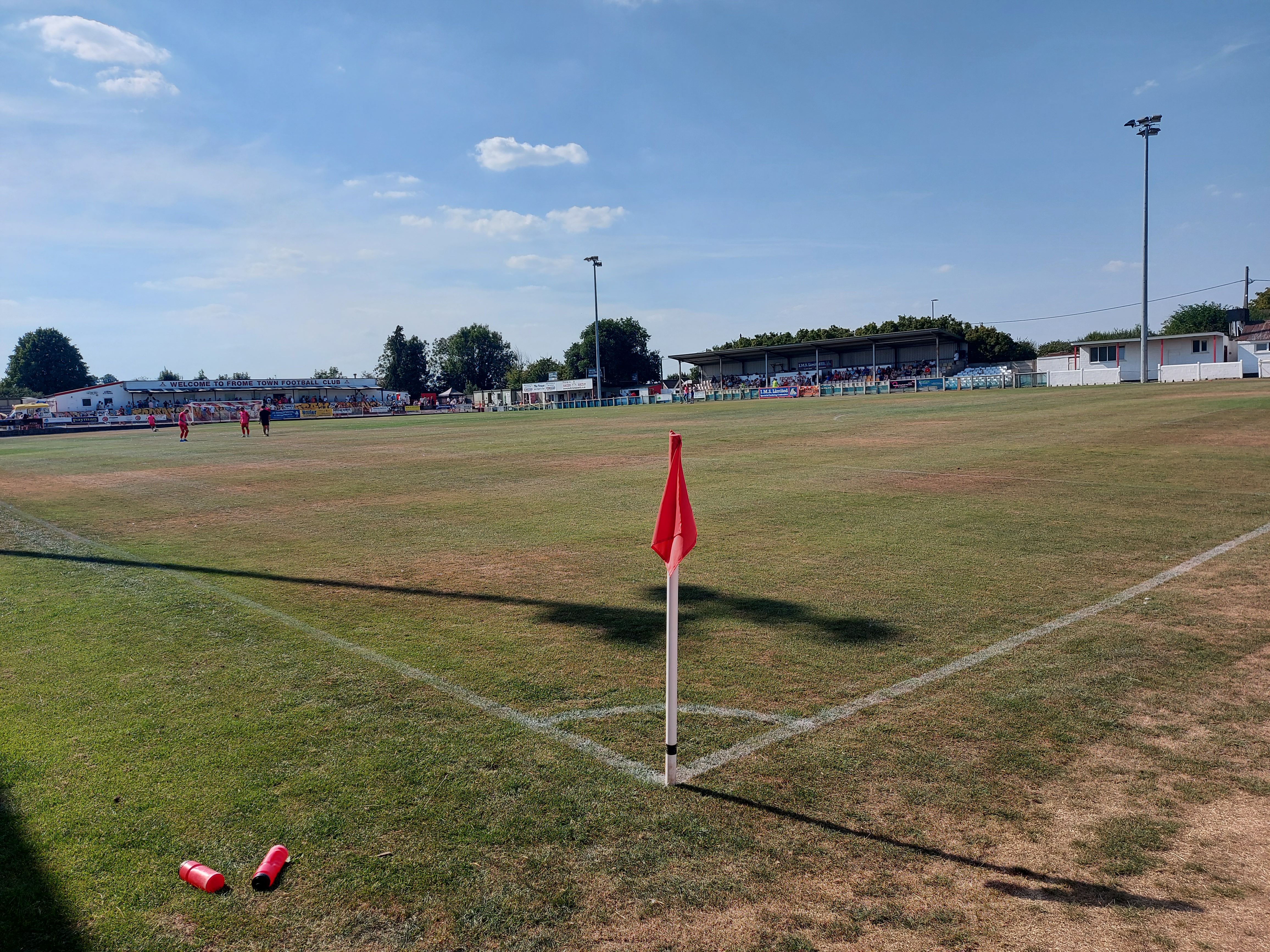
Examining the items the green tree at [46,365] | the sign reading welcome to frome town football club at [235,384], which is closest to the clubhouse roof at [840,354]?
the sign reading welcome to frome town football club at [235,384]

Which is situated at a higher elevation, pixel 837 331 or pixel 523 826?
pixel 837 331

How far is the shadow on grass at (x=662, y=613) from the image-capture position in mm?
6734

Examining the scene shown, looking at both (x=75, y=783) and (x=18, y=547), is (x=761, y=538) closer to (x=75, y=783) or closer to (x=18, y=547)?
(x=75, y=783)

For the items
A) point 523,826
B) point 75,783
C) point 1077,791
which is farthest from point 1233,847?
point 75,783

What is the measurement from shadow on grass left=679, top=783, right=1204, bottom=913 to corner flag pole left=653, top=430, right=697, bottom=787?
0.77m

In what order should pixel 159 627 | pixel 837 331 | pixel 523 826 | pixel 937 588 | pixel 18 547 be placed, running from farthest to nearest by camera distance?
pixel 837 331, pixel 18 547, pixel 937 588, pixel 159 627, pixel 523 826

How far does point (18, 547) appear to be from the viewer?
38.0 feet

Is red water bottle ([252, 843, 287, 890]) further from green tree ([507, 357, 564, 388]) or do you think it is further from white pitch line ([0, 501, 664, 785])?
green tree ([507, 357, 564, 388])

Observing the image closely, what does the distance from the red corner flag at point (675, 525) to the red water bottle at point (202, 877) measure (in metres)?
2.49

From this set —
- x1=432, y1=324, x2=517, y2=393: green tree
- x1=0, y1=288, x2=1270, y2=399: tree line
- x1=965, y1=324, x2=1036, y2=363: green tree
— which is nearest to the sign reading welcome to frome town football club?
x1=0, y1=288, x2=1270, y2=399: tree line

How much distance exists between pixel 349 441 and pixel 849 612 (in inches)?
1200

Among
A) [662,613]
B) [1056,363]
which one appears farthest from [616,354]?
[662,613]

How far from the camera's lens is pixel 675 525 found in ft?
14.4

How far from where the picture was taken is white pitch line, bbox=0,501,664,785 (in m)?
4.44
